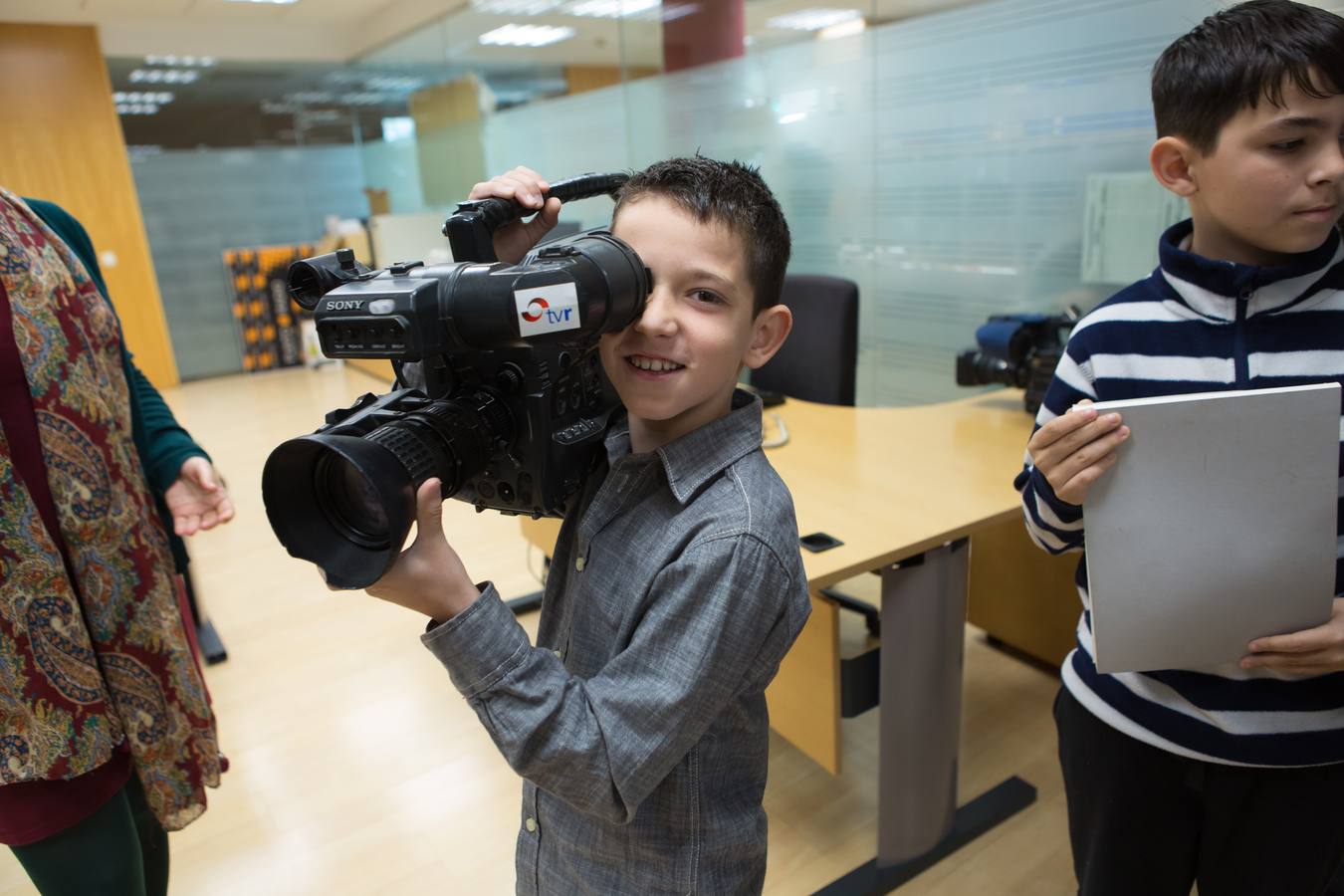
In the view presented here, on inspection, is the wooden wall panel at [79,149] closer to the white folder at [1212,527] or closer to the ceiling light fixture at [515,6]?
the ceiling light fixture at [515,6]

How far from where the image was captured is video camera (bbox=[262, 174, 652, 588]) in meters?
0.56

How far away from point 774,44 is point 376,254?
396 centimetres

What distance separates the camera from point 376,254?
623 cm

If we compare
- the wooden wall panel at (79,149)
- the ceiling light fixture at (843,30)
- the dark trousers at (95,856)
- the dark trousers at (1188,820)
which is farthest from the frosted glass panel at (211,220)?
the dark trousers at (1188,820)

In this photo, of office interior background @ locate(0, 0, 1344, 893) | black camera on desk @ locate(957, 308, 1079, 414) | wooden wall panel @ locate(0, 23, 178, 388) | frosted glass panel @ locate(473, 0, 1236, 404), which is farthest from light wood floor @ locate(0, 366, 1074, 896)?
wooden wall panel @ locate(0, 23, 178, 388)

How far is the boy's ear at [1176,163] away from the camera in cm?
84

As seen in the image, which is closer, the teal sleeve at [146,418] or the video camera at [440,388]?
the video camera at [440,388]

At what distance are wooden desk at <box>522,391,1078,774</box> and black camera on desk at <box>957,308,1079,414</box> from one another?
7cm

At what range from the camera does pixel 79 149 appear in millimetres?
6082

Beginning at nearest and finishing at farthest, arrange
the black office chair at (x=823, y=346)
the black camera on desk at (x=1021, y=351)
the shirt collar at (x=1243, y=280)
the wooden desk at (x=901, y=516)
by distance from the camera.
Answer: the shirt collar at (x=1243, y=280) < the wooden desk at (x=901, y=516) < the black camera on desk at (x=1021, y=351) < the black office chair at (x=823, y=346)

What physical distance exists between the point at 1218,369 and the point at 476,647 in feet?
2.46

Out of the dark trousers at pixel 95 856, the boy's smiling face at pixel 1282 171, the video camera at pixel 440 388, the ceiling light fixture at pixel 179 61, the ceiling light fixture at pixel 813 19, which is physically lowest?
the dark trousers at pixel 95 856

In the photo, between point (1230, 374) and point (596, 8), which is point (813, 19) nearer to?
point (596, 8)

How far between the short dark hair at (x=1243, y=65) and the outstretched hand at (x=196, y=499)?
1.20 m
